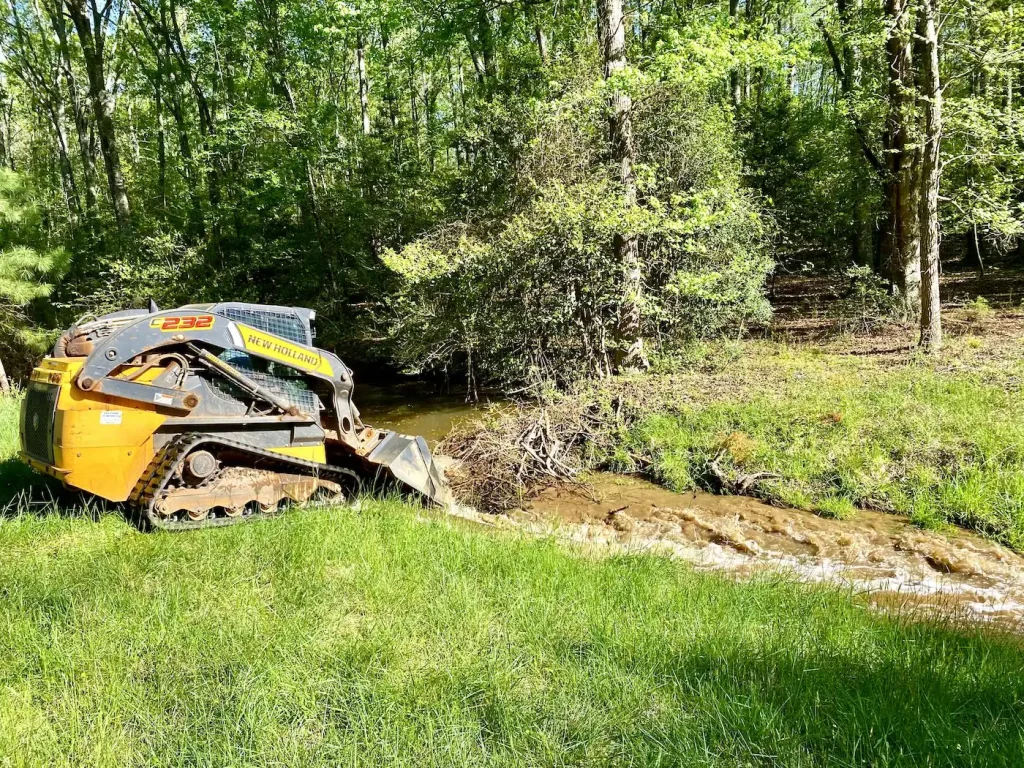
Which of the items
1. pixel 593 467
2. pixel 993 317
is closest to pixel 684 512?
pixel 593 467

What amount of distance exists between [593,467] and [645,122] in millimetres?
6742

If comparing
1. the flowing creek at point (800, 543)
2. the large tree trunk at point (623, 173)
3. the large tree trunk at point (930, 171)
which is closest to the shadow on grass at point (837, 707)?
the flowing creek at point (800, 543)

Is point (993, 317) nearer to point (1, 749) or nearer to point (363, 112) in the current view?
point (1, 749)

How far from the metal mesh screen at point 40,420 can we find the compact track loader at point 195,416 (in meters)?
0.02

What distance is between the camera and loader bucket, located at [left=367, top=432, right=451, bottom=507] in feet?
21.5

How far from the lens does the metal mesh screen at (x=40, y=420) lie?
4.97 m

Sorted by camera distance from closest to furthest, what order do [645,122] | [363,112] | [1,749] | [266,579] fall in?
1. [1,749]
2. [266,579]
3. [645,122]
4. [363,112]

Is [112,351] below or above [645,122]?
below

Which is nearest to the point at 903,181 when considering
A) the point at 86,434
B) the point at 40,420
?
the point at 86,434

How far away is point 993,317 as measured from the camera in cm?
1216

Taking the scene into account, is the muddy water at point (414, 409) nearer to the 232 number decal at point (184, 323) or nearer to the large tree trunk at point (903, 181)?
the 232 number decal at point (184, 323)

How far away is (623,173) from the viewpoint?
1050 cm

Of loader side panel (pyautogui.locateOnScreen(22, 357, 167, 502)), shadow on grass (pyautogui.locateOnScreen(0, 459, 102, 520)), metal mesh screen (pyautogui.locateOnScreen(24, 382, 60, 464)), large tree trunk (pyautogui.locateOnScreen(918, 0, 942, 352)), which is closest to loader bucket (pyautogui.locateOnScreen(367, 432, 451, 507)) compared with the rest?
loader side panel (pyautogui.locateOnScreen(22, 357, 167, 502))

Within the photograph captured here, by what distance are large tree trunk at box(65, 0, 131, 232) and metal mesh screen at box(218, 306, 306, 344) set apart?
13.1 metres
